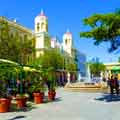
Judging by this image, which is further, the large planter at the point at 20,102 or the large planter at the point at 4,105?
the large planter at the point at 20,102

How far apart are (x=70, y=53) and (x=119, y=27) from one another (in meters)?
86.2

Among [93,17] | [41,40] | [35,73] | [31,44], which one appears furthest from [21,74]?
[41,40]

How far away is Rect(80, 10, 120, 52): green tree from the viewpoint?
2128cm

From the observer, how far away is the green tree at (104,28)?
838 inches

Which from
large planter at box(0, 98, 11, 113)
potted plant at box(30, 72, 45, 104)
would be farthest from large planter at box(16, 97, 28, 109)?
potted plant at box(30, 72, 45, 104)

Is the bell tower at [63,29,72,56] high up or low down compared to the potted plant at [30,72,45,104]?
up

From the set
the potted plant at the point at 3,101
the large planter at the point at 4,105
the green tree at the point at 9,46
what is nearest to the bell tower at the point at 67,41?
the green tree at the point at 9,46

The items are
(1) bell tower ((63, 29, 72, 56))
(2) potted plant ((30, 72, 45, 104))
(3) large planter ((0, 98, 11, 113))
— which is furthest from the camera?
(1) bell tower ((63, 29, 72, 56))

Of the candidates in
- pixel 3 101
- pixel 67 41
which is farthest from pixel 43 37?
pixel 3 101

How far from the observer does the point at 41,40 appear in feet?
278

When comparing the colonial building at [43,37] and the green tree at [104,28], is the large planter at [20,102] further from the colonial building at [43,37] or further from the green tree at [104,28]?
the colonial building at [43,37]

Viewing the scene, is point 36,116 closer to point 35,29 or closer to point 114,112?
point 114,112

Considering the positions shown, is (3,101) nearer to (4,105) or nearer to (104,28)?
(4,105)

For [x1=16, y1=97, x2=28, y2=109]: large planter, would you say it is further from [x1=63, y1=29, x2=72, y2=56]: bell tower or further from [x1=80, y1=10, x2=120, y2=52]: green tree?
[x1=63, y1=29, x2=72, y2=56]: bell tower
